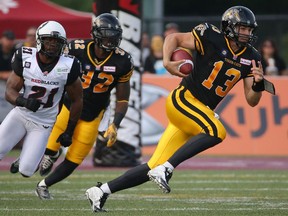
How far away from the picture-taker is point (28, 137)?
26.8 ft

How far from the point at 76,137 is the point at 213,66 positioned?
1.53 m

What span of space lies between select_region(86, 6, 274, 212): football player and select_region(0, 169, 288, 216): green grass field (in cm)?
34

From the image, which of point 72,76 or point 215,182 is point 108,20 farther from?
point 215,182

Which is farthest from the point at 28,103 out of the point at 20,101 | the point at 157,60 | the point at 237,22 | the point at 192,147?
the point at 157,60

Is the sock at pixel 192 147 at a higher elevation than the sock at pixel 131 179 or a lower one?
higher

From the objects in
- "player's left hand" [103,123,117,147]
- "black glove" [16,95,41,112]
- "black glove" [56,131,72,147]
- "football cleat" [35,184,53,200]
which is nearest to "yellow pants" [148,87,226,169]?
"player's left hand" [103,123,117,147]

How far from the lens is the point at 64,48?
8.19 meters

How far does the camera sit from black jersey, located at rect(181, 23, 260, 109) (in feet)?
25.5

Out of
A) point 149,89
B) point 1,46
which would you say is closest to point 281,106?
point 149,89

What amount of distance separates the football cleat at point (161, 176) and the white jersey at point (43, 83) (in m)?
1.22

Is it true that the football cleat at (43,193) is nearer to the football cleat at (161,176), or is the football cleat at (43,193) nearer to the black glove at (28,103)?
the black glove at (28,103)

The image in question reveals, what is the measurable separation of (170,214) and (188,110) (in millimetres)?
796

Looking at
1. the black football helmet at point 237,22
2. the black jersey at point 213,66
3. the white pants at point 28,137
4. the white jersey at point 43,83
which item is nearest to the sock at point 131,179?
the black jersey at point 213,66

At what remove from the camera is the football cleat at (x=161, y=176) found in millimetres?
7250
